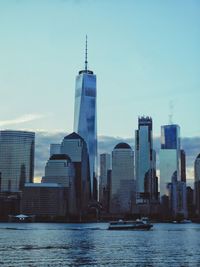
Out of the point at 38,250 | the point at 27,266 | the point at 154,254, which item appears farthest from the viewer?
the point at 38,250

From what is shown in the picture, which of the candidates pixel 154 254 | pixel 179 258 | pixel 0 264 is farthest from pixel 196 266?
pixel 0 264

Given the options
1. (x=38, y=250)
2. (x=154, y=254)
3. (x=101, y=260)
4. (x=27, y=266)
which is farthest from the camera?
(x=38, y=250)

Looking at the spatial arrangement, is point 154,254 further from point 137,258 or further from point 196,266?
point 196,266

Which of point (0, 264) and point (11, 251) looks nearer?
Answer: point (0, 264)

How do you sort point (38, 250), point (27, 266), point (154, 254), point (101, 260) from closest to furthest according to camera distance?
1. point (27, 266)
2. point (101, 260)
3. point (154, 254)
4. point (38, 250)

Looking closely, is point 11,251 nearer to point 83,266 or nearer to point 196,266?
point 83,266

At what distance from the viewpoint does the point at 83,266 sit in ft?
336

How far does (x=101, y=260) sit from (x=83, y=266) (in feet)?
41.1

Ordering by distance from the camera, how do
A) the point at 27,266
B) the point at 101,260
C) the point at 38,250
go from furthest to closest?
the point at 38,250 < the point at 101,260 < the point at 27,266

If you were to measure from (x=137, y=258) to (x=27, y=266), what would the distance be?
29547mm

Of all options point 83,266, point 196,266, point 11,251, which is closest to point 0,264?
point 83,266

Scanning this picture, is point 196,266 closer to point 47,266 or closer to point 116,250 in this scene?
point 47,266

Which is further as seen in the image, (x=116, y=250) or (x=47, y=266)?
(x=116, y=250)

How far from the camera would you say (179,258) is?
11944 centimetres
